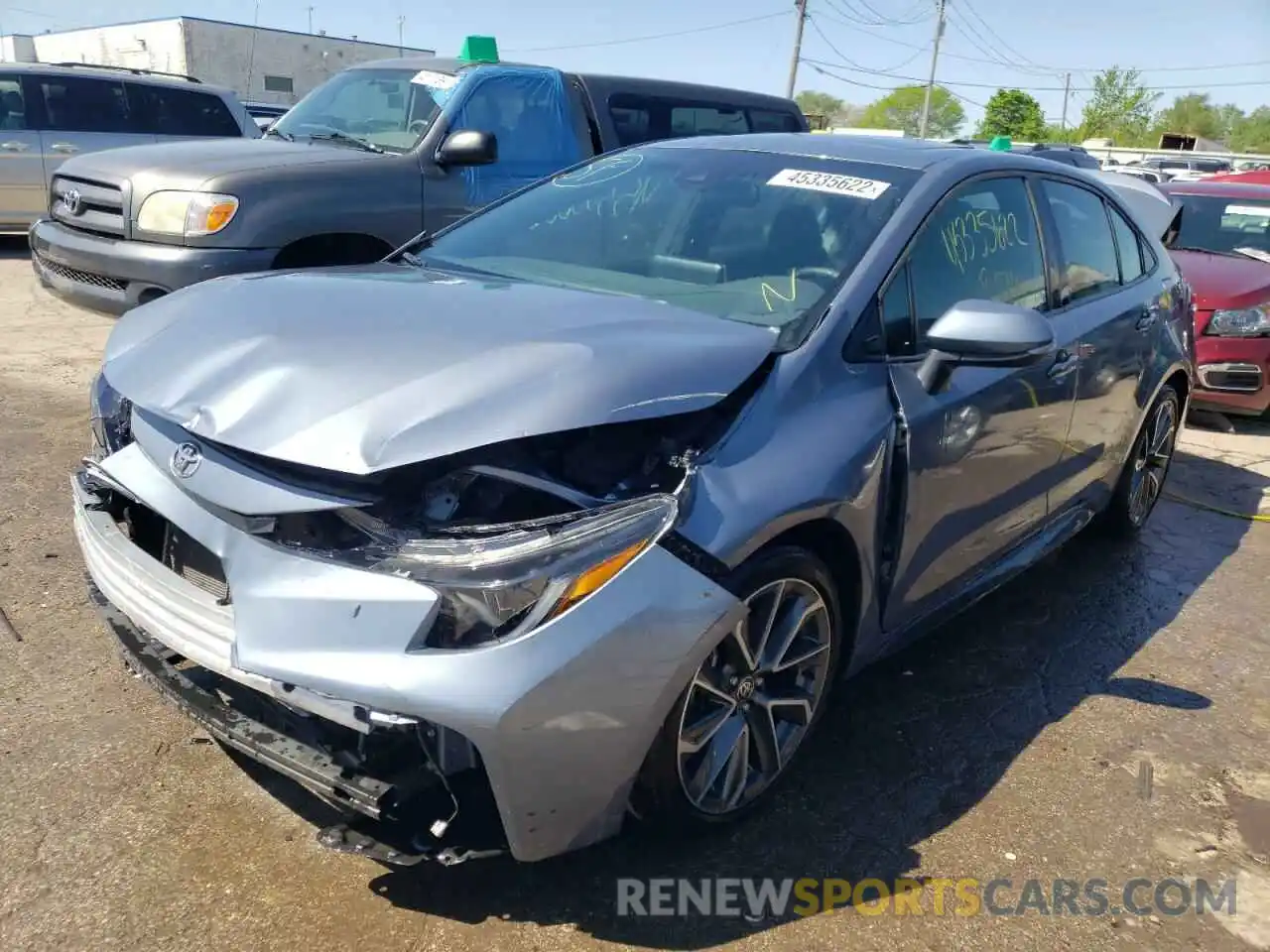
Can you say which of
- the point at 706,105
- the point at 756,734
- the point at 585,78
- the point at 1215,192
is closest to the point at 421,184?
the point at 585,78

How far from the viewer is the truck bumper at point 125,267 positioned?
5.16 meters

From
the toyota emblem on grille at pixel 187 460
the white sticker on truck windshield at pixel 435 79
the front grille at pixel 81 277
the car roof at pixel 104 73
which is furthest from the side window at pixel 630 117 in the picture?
the car roof at pixel 104 73

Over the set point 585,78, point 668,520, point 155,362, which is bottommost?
point 668,520

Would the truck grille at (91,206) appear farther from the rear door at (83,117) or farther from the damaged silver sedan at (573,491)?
the rear door at (83,117)

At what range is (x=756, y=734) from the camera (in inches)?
106

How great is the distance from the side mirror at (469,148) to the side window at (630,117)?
127 centimetres

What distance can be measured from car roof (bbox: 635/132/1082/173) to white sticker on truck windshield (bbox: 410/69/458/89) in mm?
2949

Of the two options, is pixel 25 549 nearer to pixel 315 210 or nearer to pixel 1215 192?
pixel 315 210

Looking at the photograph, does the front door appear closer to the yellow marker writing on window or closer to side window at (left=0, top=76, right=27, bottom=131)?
the yellow marker writing on window

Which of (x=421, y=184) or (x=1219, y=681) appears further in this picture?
(x=421, y=184)

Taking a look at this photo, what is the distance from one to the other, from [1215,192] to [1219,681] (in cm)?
654

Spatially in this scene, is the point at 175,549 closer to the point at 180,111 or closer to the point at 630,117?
the point at 630,117

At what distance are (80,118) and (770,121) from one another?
7.50m

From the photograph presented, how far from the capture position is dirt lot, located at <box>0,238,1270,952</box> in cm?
237
